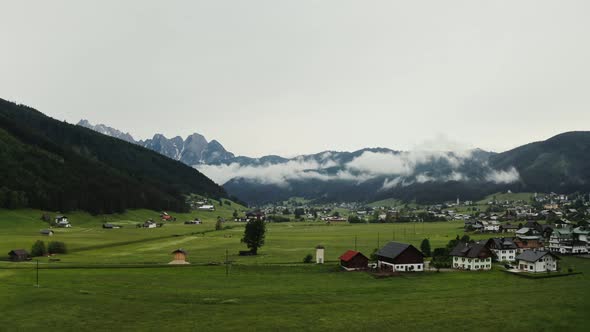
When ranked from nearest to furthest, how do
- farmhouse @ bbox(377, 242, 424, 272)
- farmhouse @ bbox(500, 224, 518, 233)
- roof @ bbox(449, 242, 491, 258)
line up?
farmhouse @ bbox(377, 242, 424, 272) < roof @ bbox(449, 242, 491, 258) < farmhouse @ bbox(500, 224, 518, 233)

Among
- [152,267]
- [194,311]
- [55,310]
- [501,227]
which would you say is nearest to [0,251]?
[152,267]

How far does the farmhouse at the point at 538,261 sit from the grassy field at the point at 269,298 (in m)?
4.79

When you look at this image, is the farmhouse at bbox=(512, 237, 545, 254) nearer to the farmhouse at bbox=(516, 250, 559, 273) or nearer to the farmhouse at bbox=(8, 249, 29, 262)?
→ the farmhouse at bbox=(516, 250, 559, 273)

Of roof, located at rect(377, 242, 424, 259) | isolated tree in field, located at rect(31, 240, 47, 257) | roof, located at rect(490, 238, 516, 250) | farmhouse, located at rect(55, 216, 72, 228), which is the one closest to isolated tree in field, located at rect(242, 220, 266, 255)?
roof, located at rect(377, 242, 424, 259)

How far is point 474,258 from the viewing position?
8219 centimetres

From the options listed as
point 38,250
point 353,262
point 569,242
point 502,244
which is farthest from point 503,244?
point 38,250

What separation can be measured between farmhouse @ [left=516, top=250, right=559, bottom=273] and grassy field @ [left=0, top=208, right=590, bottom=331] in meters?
4.79

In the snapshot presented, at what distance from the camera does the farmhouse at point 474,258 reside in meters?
82.5

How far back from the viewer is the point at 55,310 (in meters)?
50.7

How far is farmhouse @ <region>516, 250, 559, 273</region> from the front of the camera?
255 ft

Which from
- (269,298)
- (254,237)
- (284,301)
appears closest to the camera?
(284,301)

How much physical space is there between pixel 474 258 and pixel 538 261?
978 centimetres

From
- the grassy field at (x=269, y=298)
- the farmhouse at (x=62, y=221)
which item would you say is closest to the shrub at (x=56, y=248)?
the grassy field at (x=269, y=298)

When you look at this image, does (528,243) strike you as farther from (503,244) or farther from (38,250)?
(38,250)
